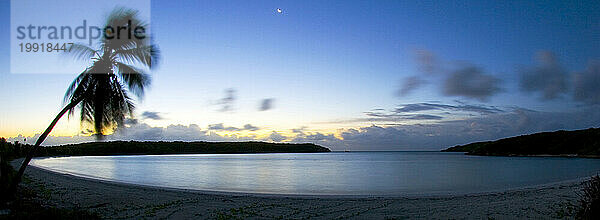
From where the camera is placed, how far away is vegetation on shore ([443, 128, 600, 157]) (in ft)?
336

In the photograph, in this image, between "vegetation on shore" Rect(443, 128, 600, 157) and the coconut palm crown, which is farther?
"vegetation on shore" Rect(443, 128, 600, 157)

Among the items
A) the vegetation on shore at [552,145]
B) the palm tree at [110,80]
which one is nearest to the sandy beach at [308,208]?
the palm tree at [110,80]

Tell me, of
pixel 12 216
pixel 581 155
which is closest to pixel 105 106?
pixel 12 216

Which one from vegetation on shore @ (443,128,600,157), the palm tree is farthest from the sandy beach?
vegetation on shore @ (443,128,600,157)

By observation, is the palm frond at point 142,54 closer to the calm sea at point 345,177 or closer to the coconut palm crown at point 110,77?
the coconut palm crown at point 110,77

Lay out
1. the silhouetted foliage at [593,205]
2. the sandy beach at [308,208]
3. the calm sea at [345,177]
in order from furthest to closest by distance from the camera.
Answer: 1. the calm sea at [345,177]
2. the sandy beach at [308,208]
3. the silhouetted foliage at [593,205]

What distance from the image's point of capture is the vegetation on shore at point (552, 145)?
336 ft

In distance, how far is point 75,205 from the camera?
38.7ft

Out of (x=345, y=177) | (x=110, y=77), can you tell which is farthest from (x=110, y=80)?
(x=345, y=177)

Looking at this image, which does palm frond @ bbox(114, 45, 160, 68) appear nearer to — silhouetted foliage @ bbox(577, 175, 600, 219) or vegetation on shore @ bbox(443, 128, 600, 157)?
silhouetted foliage @ bbox(577, 175, 600, 219)

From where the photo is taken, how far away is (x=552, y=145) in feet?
389

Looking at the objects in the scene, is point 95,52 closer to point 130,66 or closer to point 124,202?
point 130,66

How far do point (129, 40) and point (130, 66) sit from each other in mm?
883

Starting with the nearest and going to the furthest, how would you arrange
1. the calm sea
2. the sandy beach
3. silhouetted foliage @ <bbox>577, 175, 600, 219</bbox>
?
silhouetted foliage @ <bbox>577, 175, 600, 219</bbox>, the sandy beach, the calm sea
